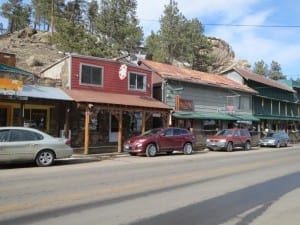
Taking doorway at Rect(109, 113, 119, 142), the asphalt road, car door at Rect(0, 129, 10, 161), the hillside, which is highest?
the hillside

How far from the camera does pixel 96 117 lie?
28062 millimetres

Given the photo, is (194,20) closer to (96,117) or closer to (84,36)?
(84,36)

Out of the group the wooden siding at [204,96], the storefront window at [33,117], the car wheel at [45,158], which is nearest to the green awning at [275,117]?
the wooden siding at [204,96]

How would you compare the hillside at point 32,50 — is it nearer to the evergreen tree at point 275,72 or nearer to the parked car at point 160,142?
the evergreen tree at point 275,72

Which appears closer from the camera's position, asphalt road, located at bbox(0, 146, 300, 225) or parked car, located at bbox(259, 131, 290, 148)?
asphalt road, located at bbox(0, 146, 300, 225)

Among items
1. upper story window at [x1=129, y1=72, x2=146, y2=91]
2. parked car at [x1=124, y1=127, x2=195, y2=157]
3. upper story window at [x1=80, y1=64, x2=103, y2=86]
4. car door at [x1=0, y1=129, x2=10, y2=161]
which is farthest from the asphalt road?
upper story window at [x1=129, y1=72, x2=146, y2=91]

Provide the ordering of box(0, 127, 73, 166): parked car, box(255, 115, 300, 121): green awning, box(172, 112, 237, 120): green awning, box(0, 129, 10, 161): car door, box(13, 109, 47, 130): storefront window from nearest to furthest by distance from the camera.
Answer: box(0, 129, 10, 161): car door < box(0, 127, 73, 166): parked car < box(13, 109, 47, 130): storefront window < box(172, 112, 237, 120): green awning < box(255, 115, 300, 121): green awning

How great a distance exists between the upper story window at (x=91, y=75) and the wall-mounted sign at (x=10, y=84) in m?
6.25

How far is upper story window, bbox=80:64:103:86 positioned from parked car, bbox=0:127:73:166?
10117mm

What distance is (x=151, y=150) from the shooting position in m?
23.3

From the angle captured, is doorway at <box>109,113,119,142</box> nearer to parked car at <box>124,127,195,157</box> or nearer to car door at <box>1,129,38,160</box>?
parked car at <box>124,127,195,157</box>

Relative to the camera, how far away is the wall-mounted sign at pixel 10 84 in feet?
67.7

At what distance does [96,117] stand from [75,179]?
15.3m

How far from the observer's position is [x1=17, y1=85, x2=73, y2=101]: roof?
21.8 metres
